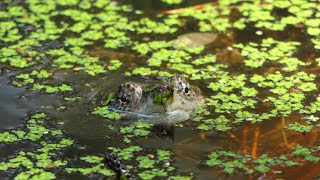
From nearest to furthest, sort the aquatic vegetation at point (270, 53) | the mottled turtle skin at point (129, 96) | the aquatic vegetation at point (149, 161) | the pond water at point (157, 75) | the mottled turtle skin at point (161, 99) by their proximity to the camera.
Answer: the aquatic vegetation at point (149, 161) < the pond water at point (157, 75) < the mottled turtle skin at point (161, 99) < the mottled turtle skin at point (129, 96) < the aquatic vegetation at point (270, 53)

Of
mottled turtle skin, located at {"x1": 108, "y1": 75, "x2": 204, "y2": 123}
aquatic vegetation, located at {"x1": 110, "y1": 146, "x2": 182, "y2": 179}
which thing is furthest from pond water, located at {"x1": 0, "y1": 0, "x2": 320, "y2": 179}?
mottled turtle skin, located at {"x1": 108, "y1": 75, "x2": 204, "y2": 123}

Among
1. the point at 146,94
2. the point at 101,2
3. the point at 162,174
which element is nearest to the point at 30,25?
the point at 101,2

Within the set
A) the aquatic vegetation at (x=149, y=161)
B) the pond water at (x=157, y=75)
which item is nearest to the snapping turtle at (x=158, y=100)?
the pond water at (x=157, y=75)

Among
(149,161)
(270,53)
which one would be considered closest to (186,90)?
(149,161)

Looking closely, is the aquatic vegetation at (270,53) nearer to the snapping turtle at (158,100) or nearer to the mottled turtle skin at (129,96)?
the snapping turtle at (158,100)

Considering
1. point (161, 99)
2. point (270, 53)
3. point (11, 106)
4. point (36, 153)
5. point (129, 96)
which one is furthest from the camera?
point (270, 53)

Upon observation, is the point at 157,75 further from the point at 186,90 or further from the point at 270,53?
the point at 270,53
